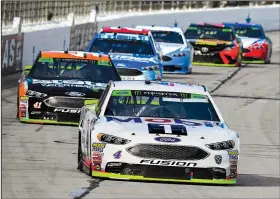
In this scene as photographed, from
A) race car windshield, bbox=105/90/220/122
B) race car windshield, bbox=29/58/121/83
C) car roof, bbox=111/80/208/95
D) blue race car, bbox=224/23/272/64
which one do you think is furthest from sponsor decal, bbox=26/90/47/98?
blue race car, bbox=224/23/272/64

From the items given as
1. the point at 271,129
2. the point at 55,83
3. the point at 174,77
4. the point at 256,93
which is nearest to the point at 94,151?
the point at 55,83

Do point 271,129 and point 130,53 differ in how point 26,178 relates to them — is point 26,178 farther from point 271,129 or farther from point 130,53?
point 130,53

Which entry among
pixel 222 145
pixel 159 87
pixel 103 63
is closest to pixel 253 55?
pixel 103 63

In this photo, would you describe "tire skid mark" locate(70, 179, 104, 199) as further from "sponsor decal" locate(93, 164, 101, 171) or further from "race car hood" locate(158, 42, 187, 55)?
"race car hood" locate(158, 42, 187, 55)

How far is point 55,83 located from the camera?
18.6m

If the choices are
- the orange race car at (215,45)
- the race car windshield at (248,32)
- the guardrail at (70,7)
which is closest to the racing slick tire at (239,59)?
the orange race car at (215,45)

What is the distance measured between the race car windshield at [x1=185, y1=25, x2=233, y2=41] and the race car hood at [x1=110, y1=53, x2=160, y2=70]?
1221cm

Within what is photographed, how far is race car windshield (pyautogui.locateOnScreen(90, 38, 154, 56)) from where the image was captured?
25.7m

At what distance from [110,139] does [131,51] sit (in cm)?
1363

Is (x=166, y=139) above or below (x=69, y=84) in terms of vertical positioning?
above

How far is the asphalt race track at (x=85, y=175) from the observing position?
37.8 feet

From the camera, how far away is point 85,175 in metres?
12.7

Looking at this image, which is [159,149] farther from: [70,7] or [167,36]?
[70,7]

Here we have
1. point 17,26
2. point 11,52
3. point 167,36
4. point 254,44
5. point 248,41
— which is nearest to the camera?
point 11,52
